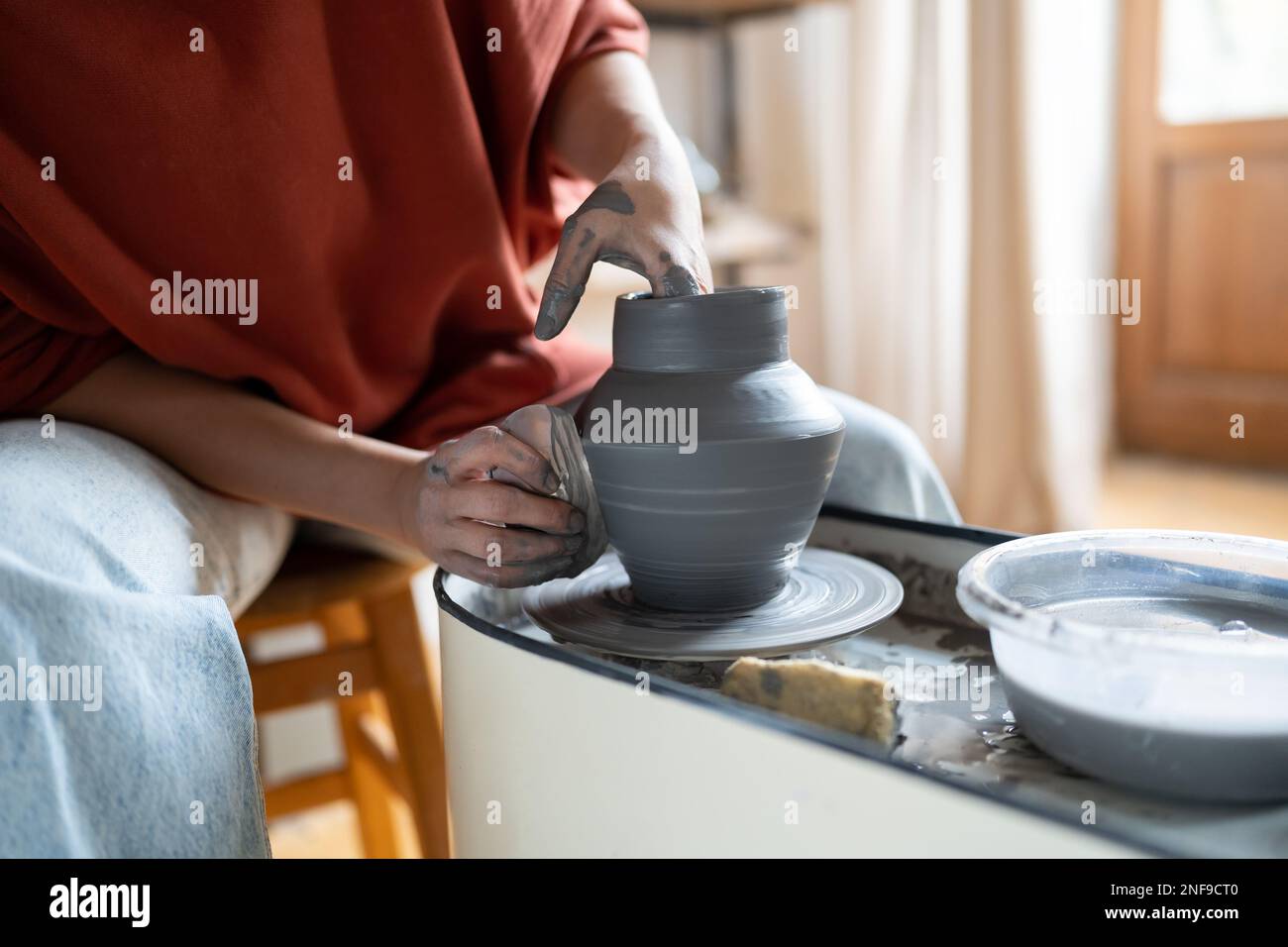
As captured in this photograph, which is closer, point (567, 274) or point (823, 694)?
point (823, 694)

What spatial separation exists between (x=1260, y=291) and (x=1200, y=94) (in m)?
0.49

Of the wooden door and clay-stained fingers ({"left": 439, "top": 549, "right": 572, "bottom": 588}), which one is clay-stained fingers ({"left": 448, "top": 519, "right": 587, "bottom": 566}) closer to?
clay-stained fingers ({"left": 439, "top": 549, "right": 572, "bottom": 588})

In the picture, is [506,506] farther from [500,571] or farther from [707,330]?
[707,330]

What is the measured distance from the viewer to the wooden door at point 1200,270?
2.69 metres

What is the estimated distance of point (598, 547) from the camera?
800 millimetres

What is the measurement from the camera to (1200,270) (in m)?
2.82

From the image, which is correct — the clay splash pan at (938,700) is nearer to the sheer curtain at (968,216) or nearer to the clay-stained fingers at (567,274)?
the clay-stained fingers at (567,274)

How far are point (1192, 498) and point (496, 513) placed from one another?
2240 millimetres

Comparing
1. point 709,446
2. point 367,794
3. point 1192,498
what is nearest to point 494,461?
point 709,446

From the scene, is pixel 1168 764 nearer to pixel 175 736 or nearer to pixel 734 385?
pixel 734 385

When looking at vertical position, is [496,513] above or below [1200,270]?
below

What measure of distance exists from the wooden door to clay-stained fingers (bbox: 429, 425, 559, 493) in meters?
2.48

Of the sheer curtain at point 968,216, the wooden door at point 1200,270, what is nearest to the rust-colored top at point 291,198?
the sheer curtain at point 968,216

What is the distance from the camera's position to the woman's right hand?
72 centimetres
